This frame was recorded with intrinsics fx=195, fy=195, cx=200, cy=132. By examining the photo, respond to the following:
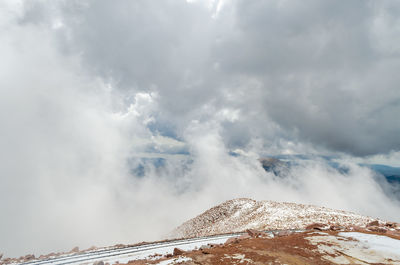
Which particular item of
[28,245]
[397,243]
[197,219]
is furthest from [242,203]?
[28,245]

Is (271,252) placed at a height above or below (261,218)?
below

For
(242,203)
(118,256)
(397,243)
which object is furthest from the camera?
(242,203)

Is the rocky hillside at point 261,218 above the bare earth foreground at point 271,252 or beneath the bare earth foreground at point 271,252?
above

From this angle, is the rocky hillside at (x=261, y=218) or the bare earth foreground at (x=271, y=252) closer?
the bare earth foreground at (x=271, y=252)

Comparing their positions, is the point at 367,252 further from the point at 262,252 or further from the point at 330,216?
the point at 330,216

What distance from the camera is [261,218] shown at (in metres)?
40.3

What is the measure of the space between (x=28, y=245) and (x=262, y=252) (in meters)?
256

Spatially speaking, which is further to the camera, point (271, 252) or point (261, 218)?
point (261, 218)

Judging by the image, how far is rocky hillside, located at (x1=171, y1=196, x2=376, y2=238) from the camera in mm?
32625

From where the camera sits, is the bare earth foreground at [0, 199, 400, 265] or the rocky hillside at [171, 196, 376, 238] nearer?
the bare earth foreground at [0, 199, 400, 265]

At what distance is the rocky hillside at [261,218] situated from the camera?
32625mm

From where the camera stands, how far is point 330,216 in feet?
114

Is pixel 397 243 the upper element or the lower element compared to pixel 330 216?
lower

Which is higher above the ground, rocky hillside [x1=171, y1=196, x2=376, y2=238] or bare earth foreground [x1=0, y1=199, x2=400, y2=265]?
rocky hillside [x1=171, y1=196, x2=376, y2=238]
